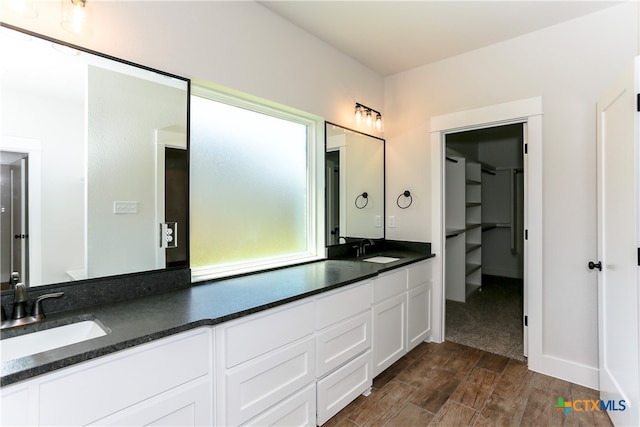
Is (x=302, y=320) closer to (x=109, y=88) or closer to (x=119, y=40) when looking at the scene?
(x=109, y=88)

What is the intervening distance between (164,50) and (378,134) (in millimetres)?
2136

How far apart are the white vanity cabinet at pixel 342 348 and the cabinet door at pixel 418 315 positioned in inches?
25.9

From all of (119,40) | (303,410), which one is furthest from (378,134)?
(303,410)

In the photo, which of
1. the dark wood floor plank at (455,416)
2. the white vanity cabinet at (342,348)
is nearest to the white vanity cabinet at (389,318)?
the white vanity cabinet at (342,348)

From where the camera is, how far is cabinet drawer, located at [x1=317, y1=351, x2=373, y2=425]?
1797mm

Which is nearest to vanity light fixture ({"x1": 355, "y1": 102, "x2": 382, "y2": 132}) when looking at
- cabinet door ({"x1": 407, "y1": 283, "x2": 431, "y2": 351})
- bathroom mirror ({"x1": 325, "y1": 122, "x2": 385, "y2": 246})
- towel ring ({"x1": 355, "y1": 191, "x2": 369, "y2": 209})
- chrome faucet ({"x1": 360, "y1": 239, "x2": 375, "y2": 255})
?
bathroom mirror ({"x1": 325, "y1": 122, "x2": 385, "y2": 246})

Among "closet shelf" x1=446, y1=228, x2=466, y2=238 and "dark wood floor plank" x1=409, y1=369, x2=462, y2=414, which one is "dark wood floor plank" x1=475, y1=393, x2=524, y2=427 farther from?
"closet shelf" x1=446, y1=228, x2=466, y2=238

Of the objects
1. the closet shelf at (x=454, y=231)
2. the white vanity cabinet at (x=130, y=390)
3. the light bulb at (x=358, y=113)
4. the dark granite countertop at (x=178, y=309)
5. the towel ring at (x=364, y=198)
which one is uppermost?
the light bulb at (x=358, y=113)

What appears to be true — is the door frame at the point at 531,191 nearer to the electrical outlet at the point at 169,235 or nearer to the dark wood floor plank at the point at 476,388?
the dark wood floor plank at the point at 476,388

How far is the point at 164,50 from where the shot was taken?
5.54 ft

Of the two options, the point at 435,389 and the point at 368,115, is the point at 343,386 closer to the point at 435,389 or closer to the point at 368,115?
the point at 435,389

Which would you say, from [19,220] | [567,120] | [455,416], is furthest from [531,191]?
[19,220]

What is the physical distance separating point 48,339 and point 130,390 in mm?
436

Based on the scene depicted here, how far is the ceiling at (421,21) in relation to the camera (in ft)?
7.00
